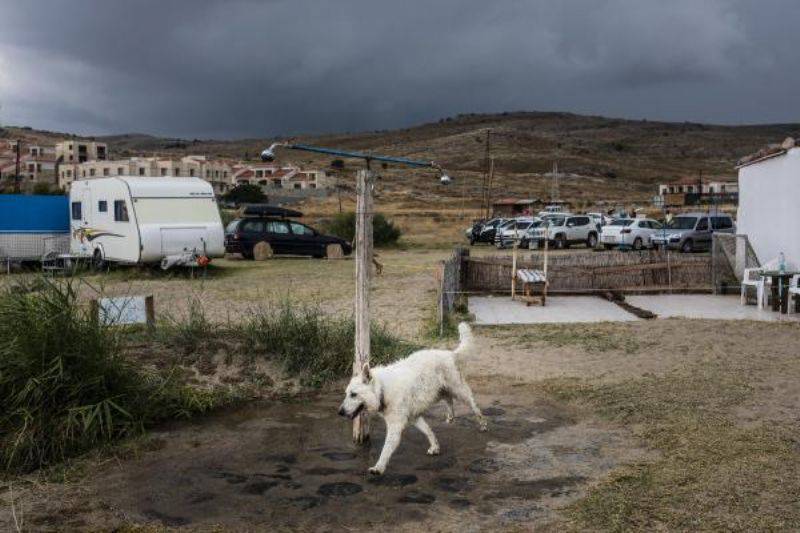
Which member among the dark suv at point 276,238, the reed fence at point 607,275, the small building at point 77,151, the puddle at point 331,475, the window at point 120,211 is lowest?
the puddle at point 331,475

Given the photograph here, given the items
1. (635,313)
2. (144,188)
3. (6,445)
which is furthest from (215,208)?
(6,445)

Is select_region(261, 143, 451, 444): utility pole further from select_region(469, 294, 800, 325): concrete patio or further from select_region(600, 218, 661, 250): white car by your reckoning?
select_region(600, 218, 661, 250): white car

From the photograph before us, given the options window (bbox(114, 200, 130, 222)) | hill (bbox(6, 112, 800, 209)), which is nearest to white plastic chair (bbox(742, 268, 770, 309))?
window (bbox(114, 200, 130, 222))

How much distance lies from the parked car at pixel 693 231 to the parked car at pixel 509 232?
19.3 feet

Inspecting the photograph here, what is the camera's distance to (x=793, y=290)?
13.5 metres

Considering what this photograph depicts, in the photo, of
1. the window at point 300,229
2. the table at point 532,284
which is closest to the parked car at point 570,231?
the window at point 300,229

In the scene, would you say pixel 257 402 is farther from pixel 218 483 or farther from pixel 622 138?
pixel 622 138

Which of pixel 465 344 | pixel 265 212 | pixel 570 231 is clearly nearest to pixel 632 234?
pixel 570 231

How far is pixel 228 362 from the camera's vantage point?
877 centimetres

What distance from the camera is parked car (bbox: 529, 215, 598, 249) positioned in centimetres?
3372

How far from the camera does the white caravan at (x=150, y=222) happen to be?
19.3m

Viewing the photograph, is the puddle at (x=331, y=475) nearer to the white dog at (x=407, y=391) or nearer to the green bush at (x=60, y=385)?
the white dog at (x=407, y=391)

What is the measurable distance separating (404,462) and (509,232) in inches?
1105

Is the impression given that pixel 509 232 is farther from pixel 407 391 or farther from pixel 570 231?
pixel 407 391
